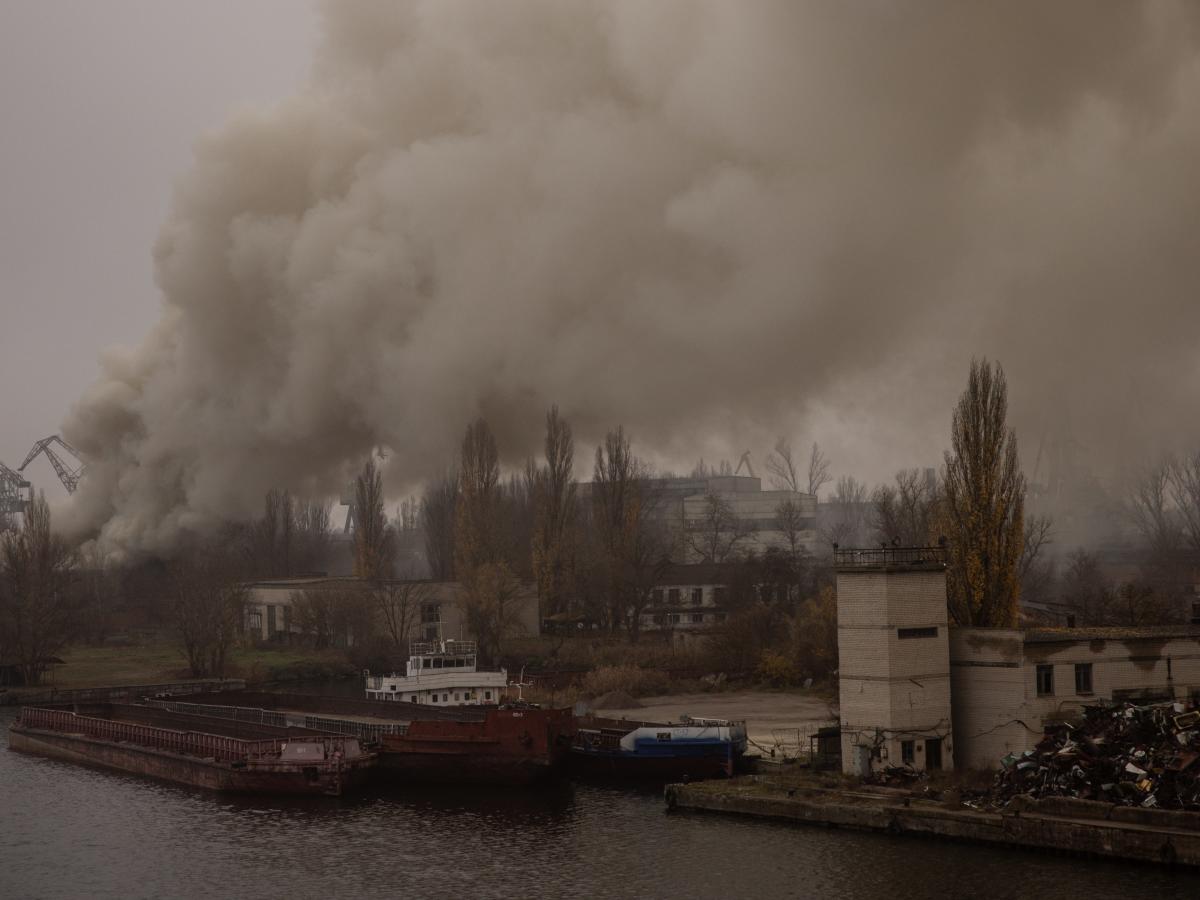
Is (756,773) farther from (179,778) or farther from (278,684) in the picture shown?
(278,684)

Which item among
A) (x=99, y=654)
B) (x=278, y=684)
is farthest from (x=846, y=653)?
(x=99, y=654)

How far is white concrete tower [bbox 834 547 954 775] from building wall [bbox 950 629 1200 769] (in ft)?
2.95

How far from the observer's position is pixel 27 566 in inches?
2810

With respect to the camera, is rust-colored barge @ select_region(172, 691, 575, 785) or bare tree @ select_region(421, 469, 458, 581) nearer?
rust-colored barge @ select_region(172, 691, 575, 785)

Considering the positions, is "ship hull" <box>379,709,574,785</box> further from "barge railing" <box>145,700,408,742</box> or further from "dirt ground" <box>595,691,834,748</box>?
"dirt ground" <box>595,691,834,748</box>

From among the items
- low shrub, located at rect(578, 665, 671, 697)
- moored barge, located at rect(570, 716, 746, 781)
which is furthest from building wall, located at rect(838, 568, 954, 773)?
low shrub, located at rect(578, 665, 671, 697)

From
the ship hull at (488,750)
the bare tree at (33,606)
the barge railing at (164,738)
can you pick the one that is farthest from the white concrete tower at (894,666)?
the bare tree at (33,606)

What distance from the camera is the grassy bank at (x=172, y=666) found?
68.8m

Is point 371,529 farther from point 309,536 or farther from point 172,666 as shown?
point 309,536

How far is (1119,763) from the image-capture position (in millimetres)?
27078

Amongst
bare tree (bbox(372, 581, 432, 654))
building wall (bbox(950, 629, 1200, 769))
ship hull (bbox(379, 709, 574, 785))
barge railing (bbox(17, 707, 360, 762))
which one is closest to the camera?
building wall (bbox(950, 629, 1200, 769))

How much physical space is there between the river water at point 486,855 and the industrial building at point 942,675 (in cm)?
365

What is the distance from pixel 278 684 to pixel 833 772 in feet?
142

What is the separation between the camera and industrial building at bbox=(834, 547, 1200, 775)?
3144 centimetres
